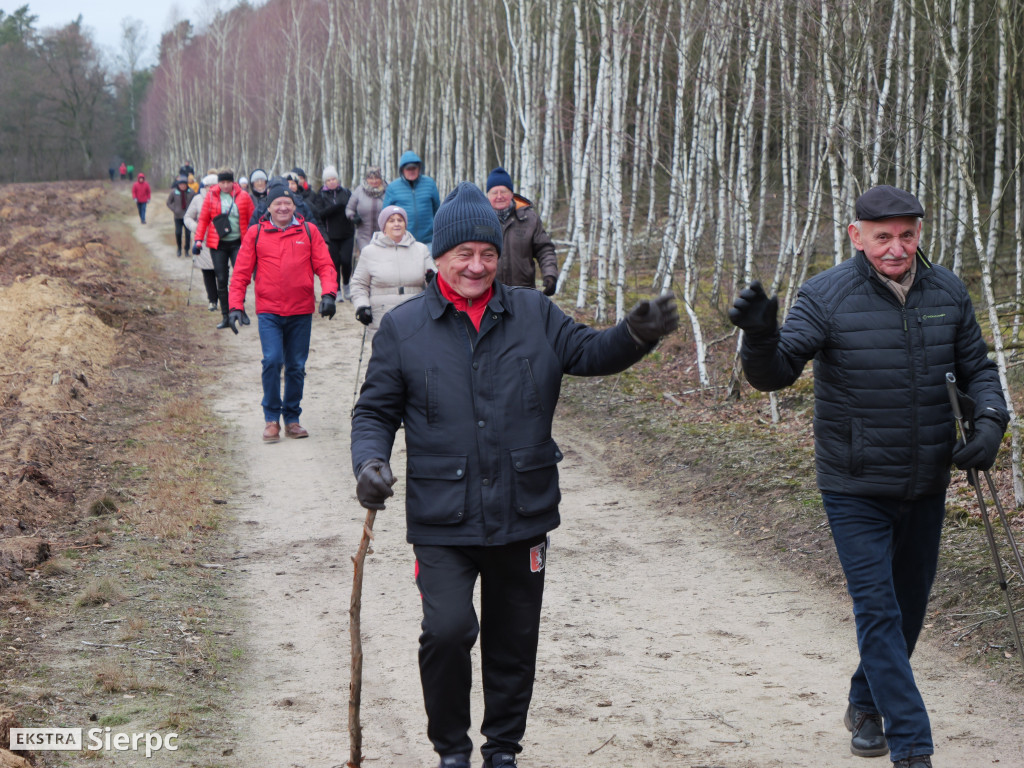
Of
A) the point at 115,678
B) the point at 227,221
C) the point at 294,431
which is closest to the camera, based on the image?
the point at 115,678

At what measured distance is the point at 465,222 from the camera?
347cm

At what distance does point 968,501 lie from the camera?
6660mm

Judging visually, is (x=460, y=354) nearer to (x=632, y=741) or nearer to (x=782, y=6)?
(x=632, y=741)

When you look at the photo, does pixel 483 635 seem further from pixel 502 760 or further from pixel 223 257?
pixel 223 257

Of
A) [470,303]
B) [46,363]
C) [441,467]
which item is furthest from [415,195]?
[441,467]

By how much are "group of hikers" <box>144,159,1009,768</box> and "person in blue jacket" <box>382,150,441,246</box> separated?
8.38 metres

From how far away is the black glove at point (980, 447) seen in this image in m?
3.49

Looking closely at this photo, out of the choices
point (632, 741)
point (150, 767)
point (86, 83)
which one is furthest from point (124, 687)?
point (86, 83)

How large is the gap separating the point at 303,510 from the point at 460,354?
4302mm

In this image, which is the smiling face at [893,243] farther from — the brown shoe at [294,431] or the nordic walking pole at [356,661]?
the brown shoe at [294,431]

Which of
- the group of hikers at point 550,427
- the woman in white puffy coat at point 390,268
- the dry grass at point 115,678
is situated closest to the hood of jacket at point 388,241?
the woman in white puffy coat at point 390,268

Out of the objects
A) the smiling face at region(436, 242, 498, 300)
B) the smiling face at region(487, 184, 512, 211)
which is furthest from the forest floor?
the smiling face at region(487, 184, 512, 211)

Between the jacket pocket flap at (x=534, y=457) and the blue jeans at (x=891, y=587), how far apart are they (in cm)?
105

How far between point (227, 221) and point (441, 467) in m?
12.0
